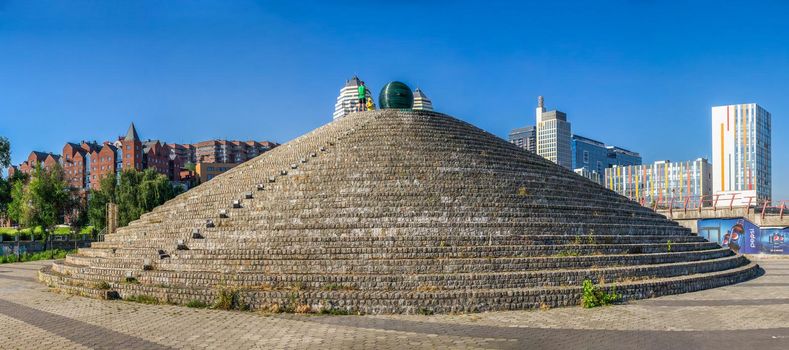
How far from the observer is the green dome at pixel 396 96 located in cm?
2553

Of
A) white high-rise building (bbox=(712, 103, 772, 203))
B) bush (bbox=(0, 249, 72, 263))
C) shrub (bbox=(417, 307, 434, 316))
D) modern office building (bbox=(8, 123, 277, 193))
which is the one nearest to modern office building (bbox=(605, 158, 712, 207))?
white high-rise building (bbox=(712, 103, 772, 203))

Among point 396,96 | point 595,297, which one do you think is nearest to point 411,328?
point 595,297

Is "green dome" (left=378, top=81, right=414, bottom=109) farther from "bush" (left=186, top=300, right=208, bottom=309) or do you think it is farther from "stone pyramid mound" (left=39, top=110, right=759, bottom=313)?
"bush" (left=186, top=300, right=208, bottom=309)

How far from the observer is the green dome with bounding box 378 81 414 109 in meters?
25.5

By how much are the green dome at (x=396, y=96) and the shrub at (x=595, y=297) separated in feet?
44.6

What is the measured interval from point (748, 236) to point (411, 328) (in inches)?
1068

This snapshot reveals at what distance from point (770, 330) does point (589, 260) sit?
17.6ft

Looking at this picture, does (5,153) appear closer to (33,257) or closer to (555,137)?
(33,257)

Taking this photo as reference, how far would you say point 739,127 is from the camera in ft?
304

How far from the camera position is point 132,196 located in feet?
160

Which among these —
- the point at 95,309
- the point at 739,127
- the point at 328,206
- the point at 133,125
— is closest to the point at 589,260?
the point at 328,206

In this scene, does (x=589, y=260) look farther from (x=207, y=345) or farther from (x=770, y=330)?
(x=207, y=345)

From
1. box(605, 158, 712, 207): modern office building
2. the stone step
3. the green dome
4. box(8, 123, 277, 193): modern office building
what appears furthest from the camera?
box(605, 158, 712, 207): modern office building

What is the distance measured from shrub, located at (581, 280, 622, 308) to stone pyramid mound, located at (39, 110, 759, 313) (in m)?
0.31
